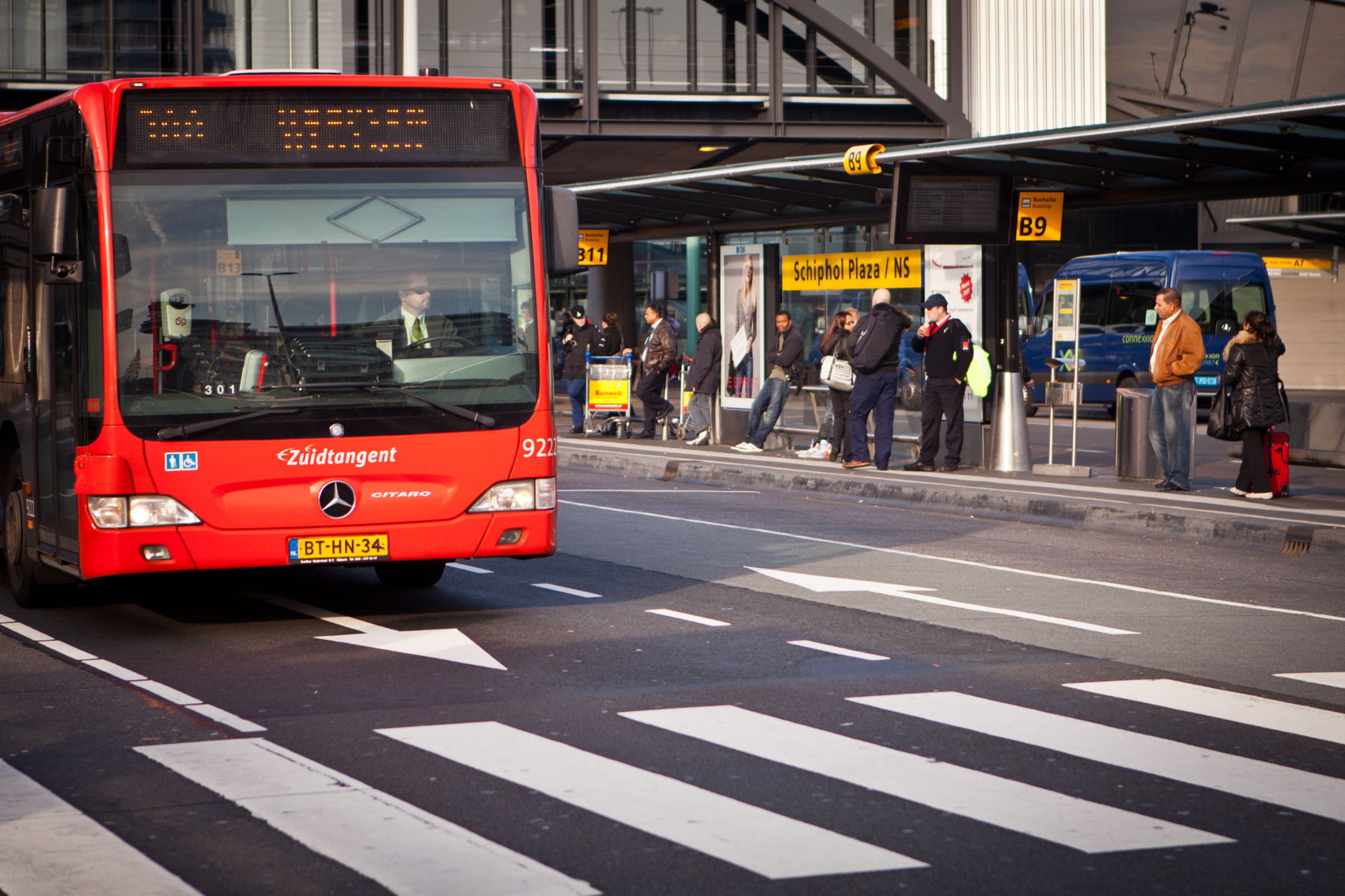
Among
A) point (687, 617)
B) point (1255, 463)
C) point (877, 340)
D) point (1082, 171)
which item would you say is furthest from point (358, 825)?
point (877, 340)

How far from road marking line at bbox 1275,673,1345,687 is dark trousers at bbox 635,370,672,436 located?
17.6 meters

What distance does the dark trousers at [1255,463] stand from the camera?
52.3ft

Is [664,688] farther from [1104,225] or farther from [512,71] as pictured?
[1104,225]

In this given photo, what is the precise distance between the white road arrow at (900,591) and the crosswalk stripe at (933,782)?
307cm

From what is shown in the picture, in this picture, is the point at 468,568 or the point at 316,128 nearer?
the point at 316,128

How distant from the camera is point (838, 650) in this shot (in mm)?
8695

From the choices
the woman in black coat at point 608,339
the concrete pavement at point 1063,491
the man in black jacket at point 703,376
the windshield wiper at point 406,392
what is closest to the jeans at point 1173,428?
the concrete pavement at point 1063,491

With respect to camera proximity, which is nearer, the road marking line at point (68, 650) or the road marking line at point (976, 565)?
the road marking line at point (68, 650)

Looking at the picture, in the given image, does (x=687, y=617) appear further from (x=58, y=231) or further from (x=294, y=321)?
(x=58, y=231)

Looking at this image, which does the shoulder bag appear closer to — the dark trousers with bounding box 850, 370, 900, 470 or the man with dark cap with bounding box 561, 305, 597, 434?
the dark trousers with bounding box 850, 370, 900, 470

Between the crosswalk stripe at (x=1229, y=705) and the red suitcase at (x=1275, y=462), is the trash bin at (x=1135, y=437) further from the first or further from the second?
the crosswalk stripe at (x=1229, y=705)

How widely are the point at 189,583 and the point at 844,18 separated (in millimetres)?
23348

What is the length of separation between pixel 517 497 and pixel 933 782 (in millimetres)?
3919

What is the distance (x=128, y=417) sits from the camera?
8781mm
